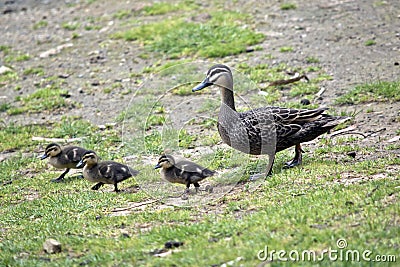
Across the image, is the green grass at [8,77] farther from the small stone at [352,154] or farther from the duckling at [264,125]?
the small stone at [352,154]

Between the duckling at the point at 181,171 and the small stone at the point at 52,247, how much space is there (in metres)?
2.07

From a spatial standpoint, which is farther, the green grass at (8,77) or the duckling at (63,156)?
the green grass at (8,77)

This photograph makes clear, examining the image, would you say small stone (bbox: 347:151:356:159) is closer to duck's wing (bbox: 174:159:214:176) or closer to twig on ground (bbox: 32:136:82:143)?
duck's wing (bbox: 174:159:214:176)

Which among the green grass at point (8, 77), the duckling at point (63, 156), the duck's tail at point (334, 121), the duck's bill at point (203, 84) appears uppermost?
the duck's bill at point (203, 84)

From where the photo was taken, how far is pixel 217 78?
336 inches

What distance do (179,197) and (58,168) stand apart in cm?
285

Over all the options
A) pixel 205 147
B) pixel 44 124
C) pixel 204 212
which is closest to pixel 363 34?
pixel 205 147

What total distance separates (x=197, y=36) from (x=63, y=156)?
6007 millimetres

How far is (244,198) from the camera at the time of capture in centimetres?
740

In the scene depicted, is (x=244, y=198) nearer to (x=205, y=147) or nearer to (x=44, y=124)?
(x=205, y=147)

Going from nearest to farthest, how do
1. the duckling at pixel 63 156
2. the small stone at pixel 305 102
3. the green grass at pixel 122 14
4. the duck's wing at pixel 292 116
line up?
the duck's wing at pixel 292 116 < the duckling at pixel 63 156 < the small stone at pixel 305 102 < the green grass at pixel 122 14

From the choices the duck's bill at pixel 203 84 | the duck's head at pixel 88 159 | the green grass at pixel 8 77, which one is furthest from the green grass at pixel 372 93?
the green grass at pixel 8 77

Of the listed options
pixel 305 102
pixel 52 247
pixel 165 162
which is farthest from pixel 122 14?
pixel 52 247

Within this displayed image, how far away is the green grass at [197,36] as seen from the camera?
14.2 m
